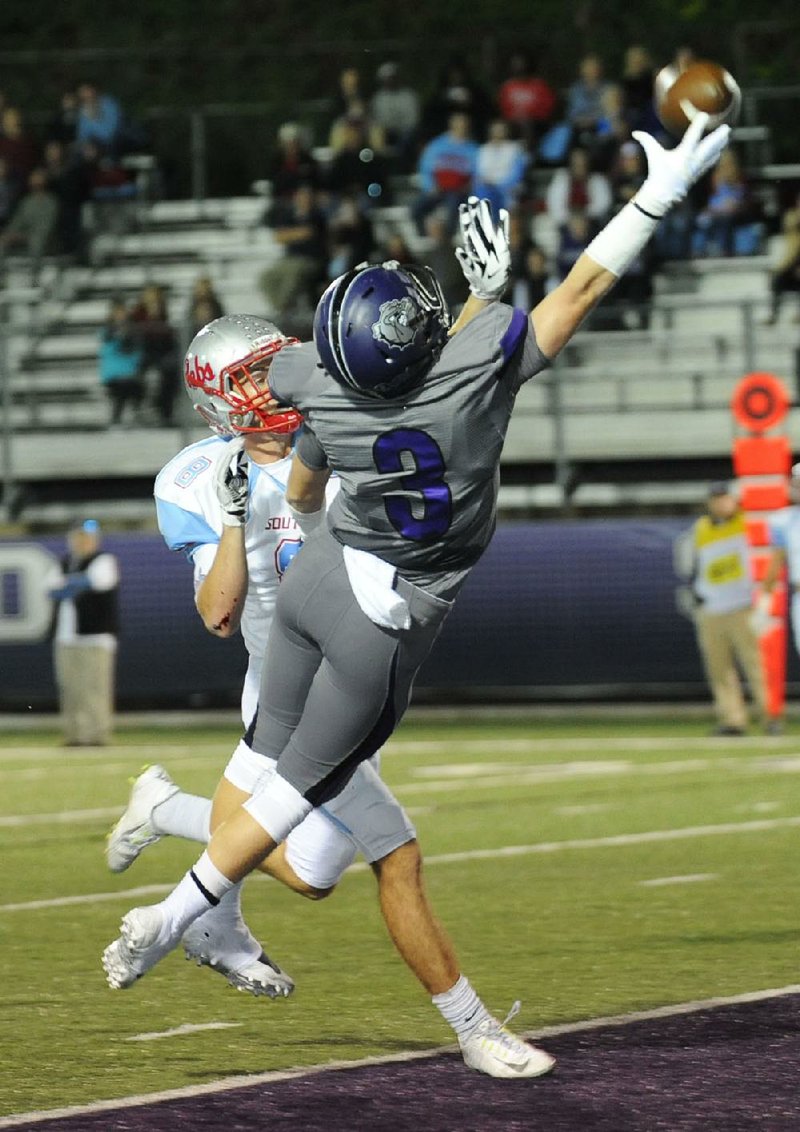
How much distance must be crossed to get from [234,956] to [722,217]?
13.3 m

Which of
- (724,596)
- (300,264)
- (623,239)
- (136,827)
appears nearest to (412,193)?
(300,264)

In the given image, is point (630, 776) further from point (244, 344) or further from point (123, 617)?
point (244, 344)

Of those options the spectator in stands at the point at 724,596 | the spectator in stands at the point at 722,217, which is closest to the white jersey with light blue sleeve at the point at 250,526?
the spectator in stands at the point at 724,596

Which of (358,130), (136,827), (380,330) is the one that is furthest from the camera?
(358,130)

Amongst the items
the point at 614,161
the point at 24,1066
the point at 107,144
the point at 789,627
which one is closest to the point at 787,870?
the point at 24,1066

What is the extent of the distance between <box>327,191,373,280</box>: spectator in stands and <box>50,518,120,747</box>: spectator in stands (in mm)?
3531

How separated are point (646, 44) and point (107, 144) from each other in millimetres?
5187

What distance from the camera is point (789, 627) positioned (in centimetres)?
1656

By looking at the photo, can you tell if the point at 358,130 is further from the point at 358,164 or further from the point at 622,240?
the point at 622,240

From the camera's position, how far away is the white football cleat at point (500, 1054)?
504 cm

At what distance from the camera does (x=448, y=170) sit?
1916 centimetres

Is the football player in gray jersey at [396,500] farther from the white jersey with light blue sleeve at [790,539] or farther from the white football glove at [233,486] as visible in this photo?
the white jersey with light blue sleeve at [790,539]

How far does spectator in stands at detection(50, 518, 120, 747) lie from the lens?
613 inches

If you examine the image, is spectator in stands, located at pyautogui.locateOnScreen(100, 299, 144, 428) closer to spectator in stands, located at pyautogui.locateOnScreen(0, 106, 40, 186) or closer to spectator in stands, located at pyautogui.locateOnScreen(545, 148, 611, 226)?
spectator in stands, located at pyautogui.locateOnScreen(0, 106, 40, 186)
